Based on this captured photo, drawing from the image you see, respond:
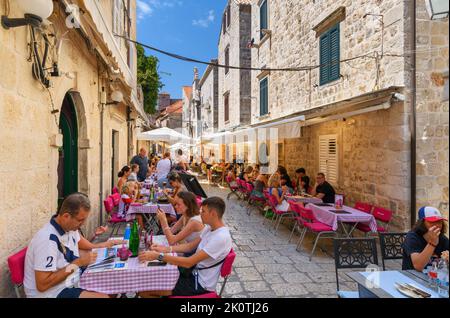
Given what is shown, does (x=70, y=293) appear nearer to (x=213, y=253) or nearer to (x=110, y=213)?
(x=213, y=253)

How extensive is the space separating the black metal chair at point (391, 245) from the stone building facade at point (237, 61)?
15000mm

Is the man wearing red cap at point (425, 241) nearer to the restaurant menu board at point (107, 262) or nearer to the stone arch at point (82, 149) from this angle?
the restaurant menu board at point (107, 262)

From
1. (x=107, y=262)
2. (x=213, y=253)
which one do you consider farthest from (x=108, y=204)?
(x=213, y=253)

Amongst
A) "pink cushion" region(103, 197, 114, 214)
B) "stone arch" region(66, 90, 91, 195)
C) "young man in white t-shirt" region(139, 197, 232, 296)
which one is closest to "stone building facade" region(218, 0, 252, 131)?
"pink cushion" region(103, 197, 114, 214)

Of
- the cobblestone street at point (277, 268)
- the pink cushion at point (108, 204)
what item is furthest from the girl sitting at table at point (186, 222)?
the pink cushion at point (108, 204)

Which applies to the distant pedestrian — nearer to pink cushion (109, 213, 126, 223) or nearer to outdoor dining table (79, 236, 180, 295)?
pink cushion (109, 213, 126, 223)

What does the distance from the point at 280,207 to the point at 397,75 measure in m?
3.69

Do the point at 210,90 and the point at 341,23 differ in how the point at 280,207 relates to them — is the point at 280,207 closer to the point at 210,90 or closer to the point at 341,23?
the point at 341,23

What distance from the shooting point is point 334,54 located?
850 cm

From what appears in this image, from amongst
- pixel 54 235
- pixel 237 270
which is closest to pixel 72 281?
pixel 54 235

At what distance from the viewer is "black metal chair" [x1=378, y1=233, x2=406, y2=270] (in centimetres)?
359

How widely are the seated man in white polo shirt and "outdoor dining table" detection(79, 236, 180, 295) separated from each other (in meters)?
0.08

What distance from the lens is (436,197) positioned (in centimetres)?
578

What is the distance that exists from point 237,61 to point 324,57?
1086cm
